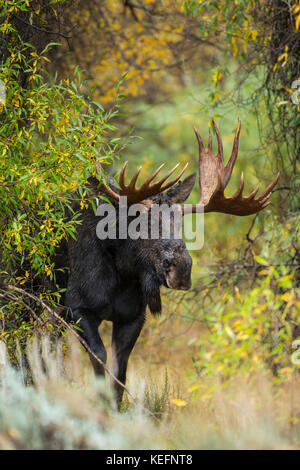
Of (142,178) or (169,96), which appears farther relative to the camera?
(169,96)

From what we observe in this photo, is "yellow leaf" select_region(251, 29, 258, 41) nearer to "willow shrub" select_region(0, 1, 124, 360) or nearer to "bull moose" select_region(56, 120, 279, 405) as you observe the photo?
"bull moose" select_region(56, 120, 279, 405)

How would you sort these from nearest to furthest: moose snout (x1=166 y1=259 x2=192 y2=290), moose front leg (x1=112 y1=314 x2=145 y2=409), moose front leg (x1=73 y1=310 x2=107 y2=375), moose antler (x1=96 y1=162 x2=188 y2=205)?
moose snout (x1=166 y1=259 x2=192 y2=290), moose antler (x1=96 y1=162 x2=188 y2=205), moose front leg (x1=73 y1=310 x2=107 y2=375), moose front leg (x1=112 y1=314 x2=145 y2=409)

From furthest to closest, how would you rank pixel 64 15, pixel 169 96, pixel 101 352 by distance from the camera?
1. pixel 169 96
2. pixel 64 15
3. pixel 101 352

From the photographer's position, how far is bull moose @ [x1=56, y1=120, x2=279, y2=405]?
5738 millimetres

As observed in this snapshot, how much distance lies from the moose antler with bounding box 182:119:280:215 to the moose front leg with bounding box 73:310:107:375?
119 cm

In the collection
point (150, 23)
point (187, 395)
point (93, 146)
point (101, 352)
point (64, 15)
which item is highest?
point (150, 23)

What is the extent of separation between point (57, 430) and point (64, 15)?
4327 millimetres

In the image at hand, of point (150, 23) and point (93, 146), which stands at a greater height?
point (150, 23)

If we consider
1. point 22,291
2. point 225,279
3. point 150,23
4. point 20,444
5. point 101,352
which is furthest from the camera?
point 150,23

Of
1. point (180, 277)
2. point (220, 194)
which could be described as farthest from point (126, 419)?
point (220, 194)

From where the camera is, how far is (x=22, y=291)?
528 cm

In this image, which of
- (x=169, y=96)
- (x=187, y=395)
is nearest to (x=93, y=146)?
(x=187, y=395)

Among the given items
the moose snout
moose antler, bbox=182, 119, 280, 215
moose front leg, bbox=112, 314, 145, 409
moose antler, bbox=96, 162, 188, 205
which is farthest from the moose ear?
moose front leg, bbox=112, 314, 145, 409

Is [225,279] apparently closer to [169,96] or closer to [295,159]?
[295,159]
